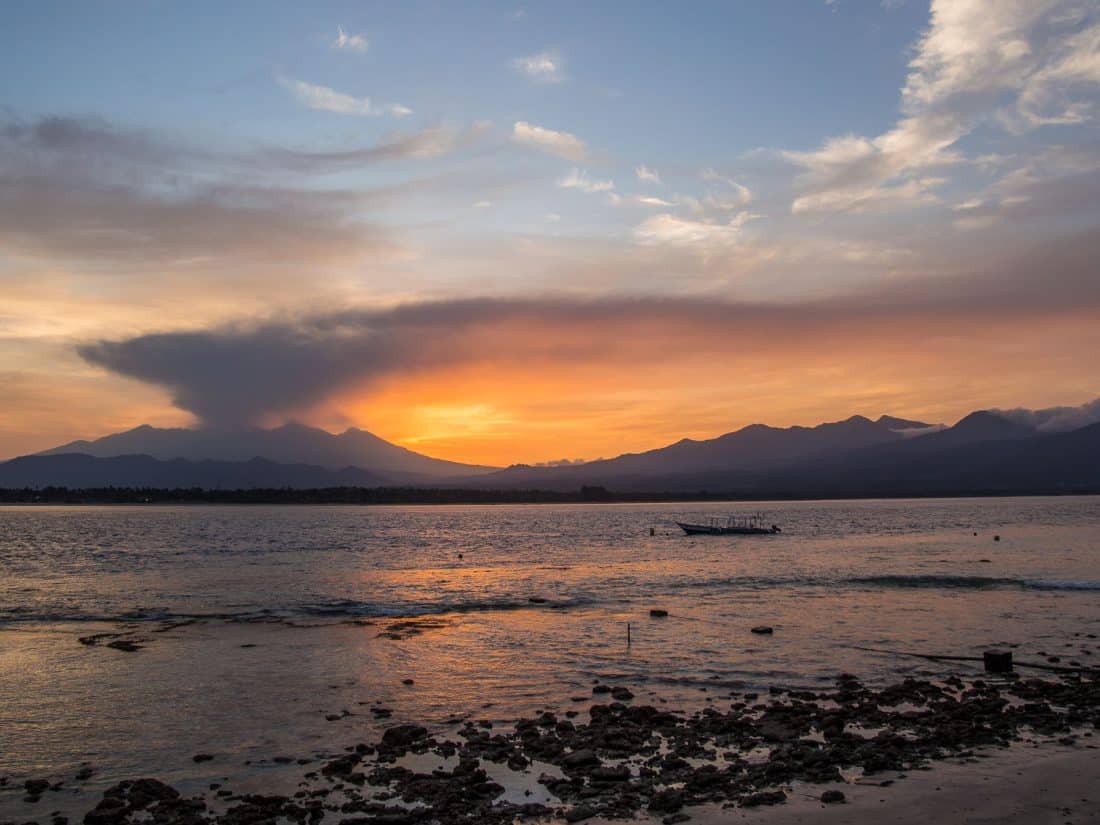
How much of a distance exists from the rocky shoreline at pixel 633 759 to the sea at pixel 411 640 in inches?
44.7

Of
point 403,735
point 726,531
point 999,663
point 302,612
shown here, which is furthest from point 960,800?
point 726,531

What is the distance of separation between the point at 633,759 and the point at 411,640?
631 inches

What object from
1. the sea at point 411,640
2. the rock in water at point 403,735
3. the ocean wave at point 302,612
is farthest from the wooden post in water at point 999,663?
the ocean wave at point 302,612

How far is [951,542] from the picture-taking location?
84750mm

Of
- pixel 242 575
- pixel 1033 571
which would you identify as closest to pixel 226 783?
pixel 242 575

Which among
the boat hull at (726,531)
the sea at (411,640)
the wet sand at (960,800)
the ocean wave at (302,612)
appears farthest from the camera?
the boat hull at (726,531)

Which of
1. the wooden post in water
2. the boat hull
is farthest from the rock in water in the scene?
the boat hull

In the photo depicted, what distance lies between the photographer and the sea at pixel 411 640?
1759cm

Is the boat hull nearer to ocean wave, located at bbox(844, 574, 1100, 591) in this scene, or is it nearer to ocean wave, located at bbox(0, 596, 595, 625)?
ocean wave, located at bbox(844, 574, 1100, 591)

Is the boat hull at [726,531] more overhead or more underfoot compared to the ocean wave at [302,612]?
more underfoot

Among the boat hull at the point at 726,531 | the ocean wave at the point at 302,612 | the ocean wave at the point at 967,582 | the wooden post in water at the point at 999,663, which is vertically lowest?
the boat hull at the point at 726,531

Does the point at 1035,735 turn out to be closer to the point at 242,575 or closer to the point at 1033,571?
the point at 1033,571

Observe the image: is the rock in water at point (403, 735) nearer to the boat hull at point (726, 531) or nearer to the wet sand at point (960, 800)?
the wet sand at point (960, 800)

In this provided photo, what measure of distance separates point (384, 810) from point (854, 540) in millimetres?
85494
